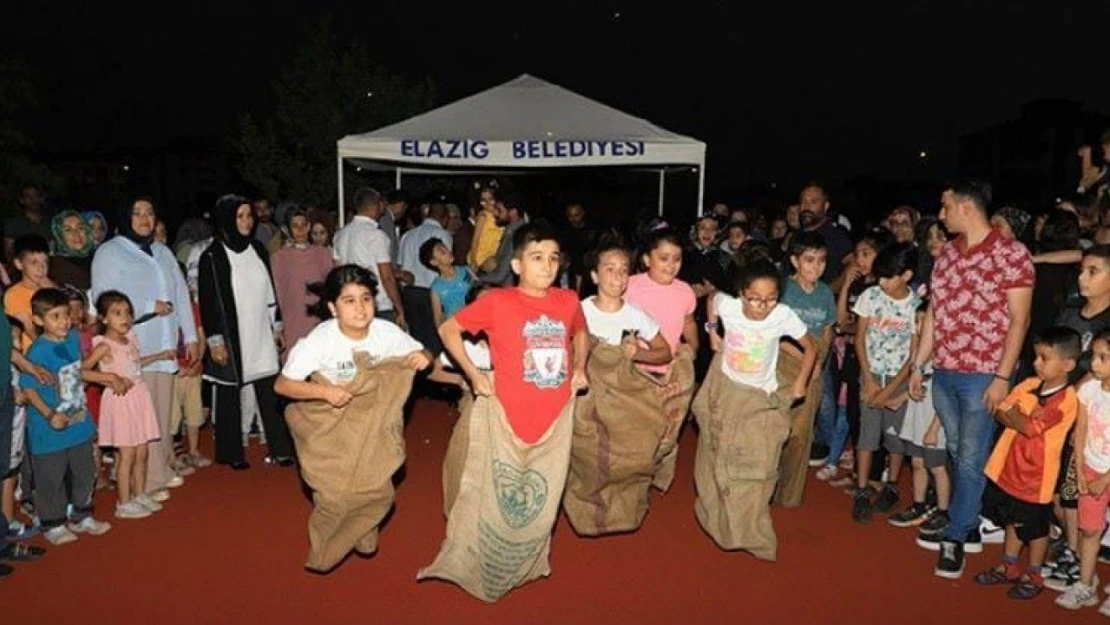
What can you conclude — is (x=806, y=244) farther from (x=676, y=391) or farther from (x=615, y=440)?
(x=615, y=440)

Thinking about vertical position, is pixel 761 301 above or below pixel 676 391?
above

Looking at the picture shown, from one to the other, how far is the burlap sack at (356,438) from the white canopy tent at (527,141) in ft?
16.9

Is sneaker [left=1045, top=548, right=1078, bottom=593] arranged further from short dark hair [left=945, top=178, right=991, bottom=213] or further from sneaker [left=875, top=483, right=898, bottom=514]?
short dark hair [left=945, top=178, right=991, bottom=213]

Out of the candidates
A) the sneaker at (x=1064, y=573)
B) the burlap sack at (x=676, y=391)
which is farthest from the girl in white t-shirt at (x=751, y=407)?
the sneaker at (x=1064, y=573)

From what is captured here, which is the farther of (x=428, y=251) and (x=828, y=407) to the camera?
(x=428, y=251)

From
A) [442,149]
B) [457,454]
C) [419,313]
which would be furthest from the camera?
[442,149]

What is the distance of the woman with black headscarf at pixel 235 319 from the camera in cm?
604

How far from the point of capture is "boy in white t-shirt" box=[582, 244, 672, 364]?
15.3 feet

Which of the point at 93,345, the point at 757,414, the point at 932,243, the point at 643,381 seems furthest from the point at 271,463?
the point at 932,243

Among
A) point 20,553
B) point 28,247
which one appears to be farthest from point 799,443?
point 28,247

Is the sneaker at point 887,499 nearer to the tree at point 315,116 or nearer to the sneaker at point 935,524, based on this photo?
the sneaker at point 935,524

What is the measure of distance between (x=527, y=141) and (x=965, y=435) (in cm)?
571

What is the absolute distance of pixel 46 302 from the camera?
486 centimetres

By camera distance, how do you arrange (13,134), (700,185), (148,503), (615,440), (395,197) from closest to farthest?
(615,440)
(148,503)
(700,185)
(395,197)
(13,134)
